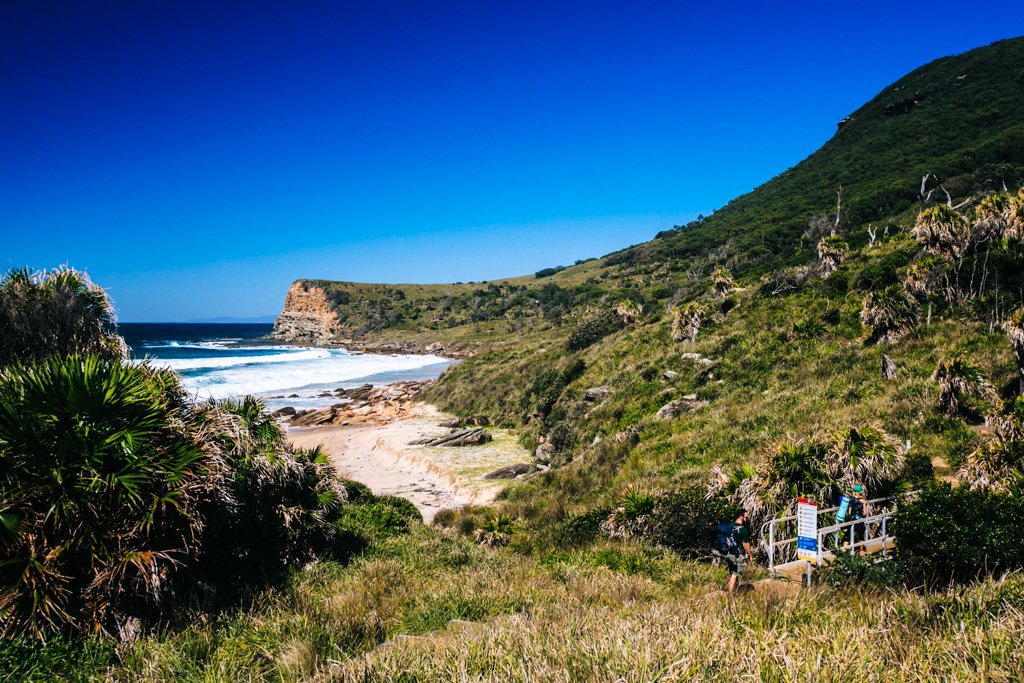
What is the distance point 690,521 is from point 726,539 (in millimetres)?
1616

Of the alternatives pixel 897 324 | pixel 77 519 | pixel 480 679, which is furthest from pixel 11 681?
pixel 897 324

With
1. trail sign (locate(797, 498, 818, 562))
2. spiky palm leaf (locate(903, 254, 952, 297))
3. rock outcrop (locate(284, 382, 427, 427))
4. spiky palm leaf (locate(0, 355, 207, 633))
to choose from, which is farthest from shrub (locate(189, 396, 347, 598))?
rock outcrop (locate(284, 382, 427, 427))

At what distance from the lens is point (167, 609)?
596 cm

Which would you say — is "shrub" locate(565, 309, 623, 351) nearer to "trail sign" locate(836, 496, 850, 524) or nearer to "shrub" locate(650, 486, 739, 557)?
"shrub" locate(650, 486, 739, 557)

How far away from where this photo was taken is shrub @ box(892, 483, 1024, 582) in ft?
21.4

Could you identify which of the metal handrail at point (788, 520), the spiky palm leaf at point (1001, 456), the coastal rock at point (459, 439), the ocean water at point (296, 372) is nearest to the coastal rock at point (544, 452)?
the coastal rock at point (459, 439)

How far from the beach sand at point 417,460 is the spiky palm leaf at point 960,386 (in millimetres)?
15226

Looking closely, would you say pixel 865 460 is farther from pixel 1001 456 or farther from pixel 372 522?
pixel 372 522

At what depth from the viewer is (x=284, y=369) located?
71688 mm

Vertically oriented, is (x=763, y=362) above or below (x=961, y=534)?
above

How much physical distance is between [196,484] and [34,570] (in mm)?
1531

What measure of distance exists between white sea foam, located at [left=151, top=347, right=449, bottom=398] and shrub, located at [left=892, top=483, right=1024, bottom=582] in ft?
167

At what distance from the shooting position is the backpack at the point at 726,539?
9422 millimetres

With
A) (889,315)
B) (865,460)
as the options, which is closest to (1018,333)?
(865,460)
